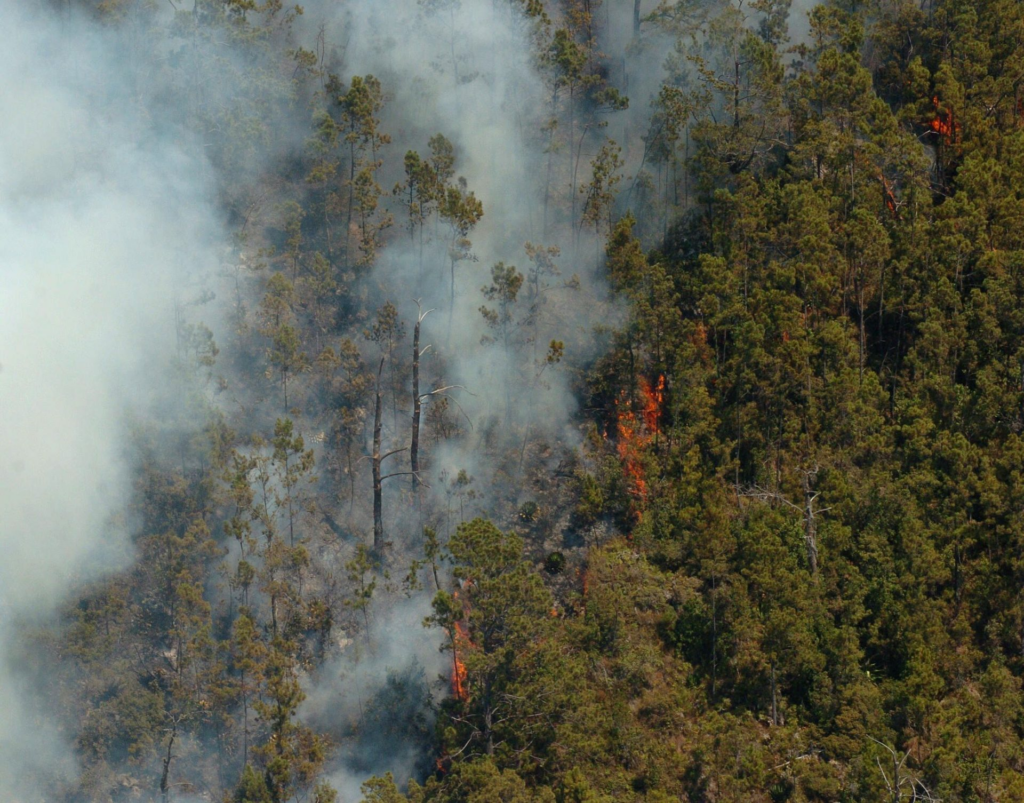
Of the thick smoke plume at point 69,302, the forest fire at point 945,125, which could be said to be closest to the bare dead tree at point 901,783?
the thick smoke plume at point 69,302

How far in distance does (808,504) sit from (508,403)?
1695cm

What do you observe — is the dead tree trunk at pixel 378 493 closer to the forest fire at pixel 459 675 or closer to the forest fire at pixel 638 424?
the forest fire at pixel 459 675

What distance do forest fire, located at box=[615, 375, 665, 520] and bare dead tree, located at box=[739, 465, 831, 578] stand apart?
559cm

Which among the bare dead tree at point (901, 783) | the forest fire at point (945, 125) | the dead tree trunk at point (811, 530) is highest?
the forest fire at point (945, 125)

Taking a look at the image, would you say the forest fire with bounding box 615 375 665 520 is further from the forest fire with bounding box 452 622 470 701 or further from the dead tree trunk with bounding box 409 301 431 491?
the forest fire with bounding box 452 622 470 701

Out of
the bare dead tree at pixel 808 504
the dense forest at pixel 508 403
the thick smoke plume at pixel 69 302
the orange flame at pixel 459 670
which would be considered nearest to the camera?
the dense forest at pixel 508 403

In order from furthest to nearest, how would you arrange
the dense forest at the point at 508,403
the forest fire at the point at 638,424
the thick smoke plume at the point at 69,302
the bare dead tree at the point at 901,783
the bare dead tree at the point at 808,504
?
the forest fire at the point at 638,424
the bare dead tree at the point at 808,504
the thick smoke plume at the point at 69,302
the dense forest at the point at 508,403
the bare dead tree at the point at 901,783

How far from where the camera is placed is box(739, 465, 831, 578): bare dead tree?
7119cm

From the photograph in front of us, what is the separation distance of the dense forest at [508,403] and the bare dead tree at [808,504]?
28cm

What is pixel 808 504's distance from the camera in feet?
234

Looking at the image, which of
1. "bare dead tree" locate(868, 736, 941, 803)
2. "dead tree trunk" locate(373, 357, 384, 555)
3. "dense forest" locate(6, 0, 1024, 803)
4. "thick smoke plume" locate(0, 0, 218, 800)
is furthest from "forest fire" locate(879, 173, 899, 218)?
"thick smoke plume" locate(0, 0, 218, 800)

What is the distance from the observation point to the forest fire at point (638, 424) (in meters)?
76.4

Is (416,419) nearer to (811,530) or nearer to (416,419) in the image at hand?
(416,419)

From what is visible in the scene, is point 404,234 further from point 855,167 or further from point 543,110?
point 855,167
